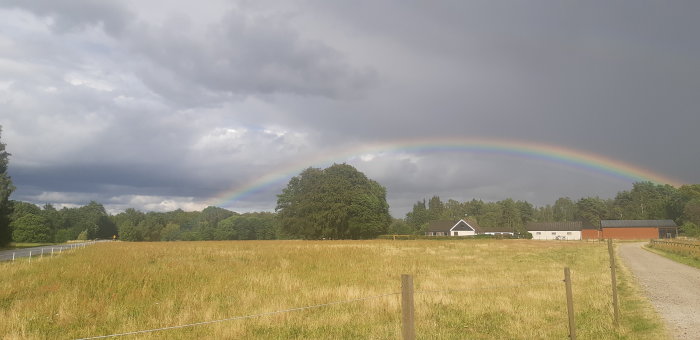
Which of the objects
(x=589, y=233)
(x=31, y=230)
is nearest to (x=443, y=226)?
(x=589, y=233)

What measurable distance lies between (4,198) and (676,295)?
2216 inches

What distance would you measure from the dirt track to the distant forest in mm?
66466

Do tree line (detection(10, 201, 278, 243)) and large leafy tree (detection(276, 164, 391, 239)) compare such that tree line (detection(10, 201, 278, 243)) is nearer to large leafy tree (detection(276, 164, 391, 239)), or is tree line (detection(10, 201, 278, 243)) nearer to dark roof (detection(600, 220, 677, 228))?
large leafy tree (detection(276, 164, 391, 239))

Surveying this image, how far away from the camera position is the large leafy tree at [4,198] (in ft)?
147

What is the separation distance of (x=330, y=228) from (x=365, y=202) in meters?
7.52

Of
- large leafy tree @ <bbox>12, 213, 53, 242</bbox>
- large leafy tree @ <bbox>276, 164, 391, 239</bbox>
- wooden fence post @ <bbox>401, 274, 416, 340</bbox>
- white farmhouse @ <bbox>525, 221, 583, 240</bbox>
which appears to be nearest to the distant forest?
large leafy tree @ <bbox>12, 213, 53, 242</bbox>

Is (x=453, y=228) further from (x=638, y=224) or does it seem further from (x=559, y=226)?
(x=638, y=224)

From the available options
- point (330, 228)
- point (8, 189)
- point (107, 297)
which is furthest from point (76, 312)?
point (330, 228)

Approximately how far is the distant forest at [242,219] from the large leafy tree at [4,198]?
39.4 metres

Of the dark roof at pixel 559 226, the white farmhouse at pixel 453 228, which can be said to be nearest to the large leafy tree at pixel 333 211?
the white farmhouse at pixel 453 228

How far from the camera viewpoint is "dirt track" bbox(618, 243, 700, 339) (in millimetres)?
9523

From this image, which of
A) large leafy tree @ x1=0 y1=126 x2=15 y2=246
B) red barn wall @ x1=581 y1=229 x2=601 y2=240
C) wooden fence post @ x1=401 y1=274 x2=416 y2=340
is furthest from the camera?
red barn wall @ x1=581 y1=229 x2=601 y2=240

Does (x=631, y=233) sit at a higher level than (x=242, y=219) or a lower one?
lower

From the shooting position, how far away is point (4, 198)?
44.8 meters
